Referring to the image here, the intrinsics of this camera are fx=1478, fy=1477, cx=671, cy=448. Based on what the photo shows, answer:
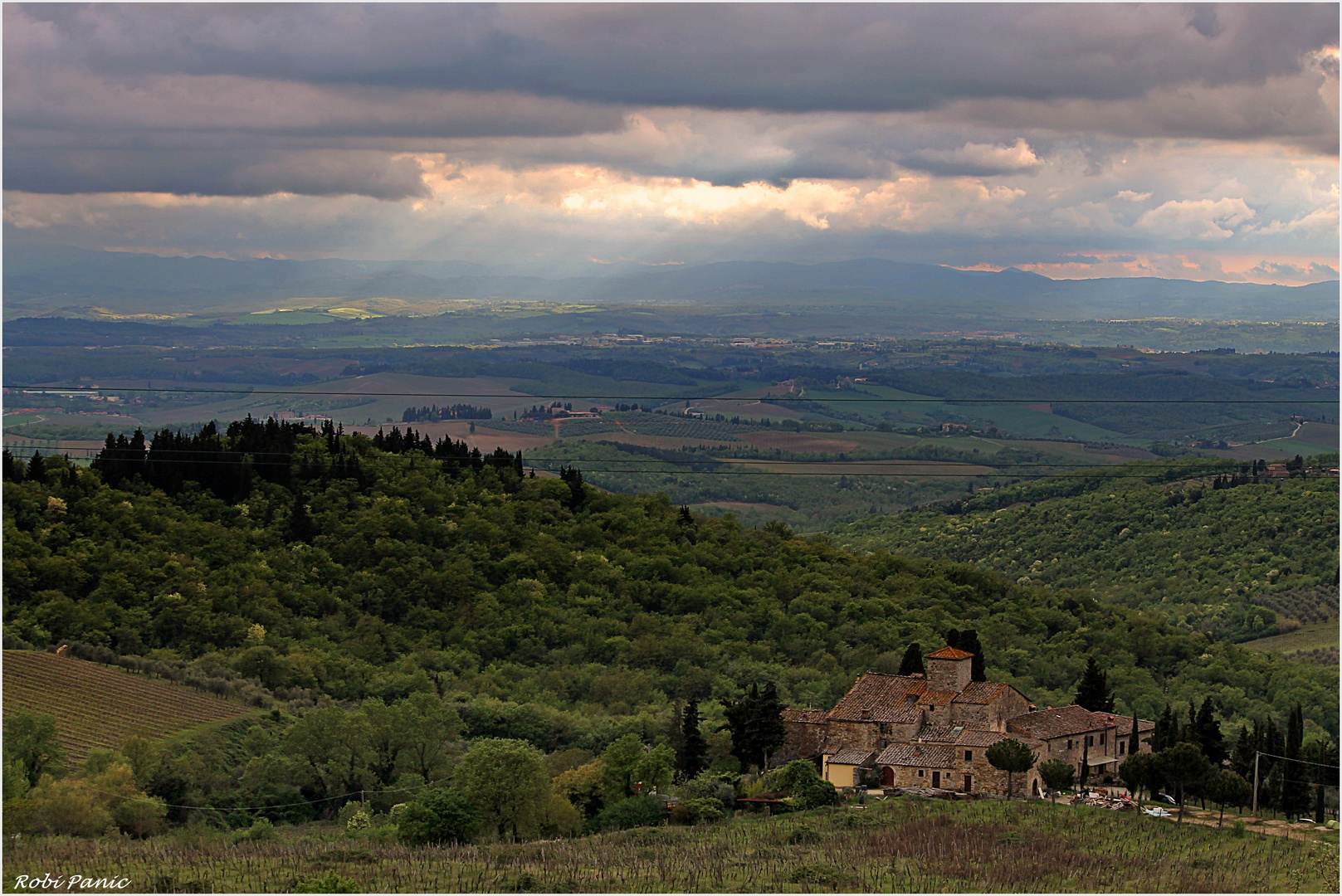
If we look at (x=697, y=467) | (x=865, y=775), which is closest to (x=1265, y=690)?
(x=865, y=775)

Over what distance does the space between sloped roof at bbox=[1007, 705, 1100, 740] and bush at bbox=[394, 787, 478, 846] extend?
18317 millimetres

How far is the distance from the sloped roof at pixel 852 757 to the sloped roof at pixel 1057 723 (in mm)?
4717

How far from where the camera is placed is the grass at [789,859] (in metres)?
33.8

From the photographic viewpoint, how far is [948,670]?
166 ft

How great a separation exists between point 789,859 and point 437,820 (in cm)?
1041

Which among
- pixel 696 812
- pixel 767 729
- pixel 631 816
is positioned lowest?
pixel 631 816

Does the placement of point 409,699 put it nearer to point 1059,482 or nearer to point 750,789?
point 750,789

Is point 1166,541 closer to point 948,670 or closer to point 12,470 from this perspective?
point 948,670

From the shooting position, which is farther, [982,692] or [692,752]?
[692,752]

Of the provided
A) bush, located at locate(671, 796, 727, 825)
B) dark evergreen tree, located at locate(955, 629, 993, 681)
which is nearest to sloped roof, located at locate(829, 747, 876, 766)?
bush, located at locate(671, 796, 727, 825)

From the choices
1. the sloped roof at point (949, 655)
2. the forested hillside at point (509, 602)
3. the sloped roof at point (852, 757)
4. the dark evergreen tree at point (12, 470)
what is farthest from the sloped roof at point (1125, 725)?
the dark evergreen tree at point (12, 470)

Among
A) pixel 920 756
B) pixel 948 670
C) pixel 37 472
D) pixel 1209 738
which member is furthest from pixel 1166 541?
pixel 37 472

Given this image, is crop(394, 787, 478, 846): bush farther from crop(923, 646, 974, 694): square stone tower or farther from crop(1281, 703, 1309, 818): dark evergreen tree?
crop(1281, 703, 1309, 818): dark evergreen tree

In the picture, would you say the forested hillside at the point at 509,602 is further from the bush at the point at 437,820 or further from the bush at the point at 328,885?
the bush at the point at 328,885
